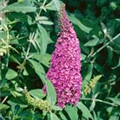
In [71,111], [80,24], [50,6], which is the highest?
[50,6]

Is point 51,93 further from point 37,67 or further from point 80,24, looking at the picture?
point 80,24

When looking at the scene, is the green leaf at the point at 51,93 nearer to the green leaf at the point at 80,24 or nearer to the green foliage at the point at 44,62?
the green foliage at the point at 44,62

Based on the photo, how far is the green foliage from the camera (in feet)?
5.80

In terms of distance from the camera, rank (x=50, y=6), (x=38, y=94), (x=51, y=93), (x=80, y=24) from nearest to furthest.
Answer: (x=51, y=93)
(x=38, y=94)
(x=50, y=6)
(x=80, y=24)

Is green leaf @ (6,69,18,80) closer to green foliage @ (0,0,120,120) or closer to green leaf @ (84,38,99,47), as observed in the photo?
green foliage @ (0,0,120,120)

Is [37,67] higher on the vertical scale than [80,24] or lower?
lower

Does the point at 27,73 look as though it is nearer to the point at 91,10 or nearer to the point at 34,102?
the point at 34,102

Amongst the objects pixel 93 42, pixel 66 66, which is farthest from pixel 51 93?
pixel 93 42

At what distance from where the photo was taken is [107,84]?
2262mm

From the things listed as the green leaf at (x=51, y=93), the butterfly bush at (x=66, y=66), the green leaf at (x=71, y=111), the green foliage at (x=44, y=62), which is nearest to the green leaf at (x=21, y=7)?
the green foliage at (x=44, y=62)

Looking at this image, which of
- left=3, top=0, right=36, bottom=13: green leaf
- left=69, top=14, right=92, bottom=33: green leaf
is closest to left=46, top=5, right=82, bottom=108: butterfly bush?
left=3, top=0, right=36, bottom=13: green leaf

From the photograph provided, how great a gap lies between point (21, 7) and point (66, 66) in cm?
36

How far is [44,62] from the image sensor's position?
196 centimetres

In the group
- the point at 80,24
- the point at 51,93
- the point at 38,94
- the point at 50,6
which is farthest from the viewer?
the point at 80,24
